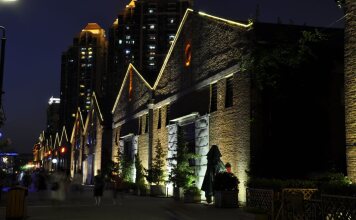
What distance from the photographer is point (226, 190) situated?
2189 cm

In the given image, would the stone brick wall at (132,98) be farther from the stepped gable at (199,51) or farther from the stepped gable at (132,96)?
the stepped gable at (199,51)

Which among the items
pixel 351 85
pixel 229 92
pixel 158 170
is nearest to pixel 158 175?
pixel 158 170

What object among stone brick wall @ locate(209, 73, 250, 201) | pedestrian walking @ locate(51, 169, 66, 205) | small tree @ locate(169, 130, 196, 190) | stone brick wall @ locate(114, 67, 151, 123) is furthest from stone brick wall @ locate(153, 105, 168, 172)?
pedestrian walking @ locate(51, 169, 66, 205)

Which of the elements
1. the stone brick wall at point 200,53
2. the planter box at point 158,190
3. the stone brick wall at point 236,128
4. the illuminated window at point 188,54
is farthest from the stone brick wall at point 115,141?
the stone brick wall at point 236,128

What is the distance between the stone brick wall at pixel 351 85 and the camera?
16.0 meters

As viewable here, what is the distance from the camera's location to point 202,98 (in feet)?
96.5

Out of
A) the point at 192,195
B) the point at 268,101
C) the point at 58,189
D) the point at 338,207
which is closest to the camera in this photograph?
the point at 338,207

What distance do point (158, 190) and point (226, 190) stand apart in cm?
1318

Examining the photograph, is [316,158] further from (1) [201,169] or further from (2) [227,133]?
(1) [201,169]

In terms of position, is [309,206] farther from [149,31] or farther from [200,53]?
[149,31]

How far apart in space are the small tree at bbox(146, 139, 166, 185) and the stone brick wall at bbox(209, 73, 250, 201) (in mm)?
8645

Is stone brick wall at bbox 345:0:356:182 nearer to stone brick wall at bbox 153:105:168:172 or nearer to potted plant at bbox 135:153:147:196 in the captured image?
stone brick wall at bbox 153:105:168:172

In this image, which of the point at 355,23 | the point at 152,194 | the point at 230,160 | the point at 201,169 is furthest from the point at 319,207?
the point at 152,194

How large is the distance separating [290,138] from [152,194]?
14044 mm
